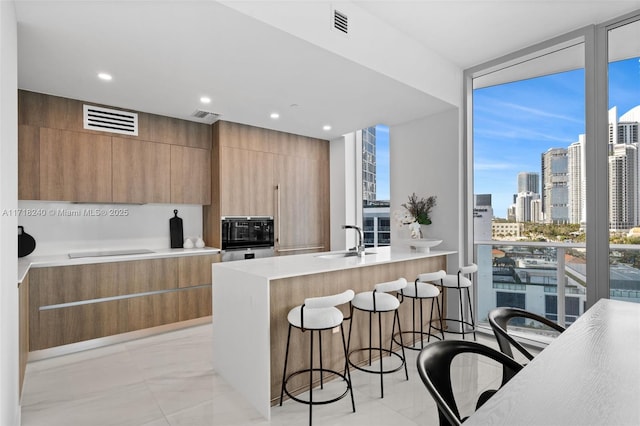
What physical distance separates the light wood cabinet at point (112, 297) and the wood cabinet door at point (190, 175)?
2.62 feet

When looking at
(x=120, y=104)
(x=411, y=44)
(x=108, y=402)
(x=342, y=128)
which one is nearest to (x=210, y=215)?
(x=120, y=104)

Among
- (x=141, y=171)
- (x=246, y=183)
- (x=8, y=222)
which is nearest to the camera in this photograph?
(x=8, y=222)

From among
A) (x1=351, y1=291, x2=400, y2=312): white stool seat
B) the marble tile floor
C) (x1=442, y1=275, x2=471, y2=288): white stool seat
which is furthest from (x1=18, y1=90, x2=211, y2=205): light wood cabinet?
(x1=442, y1=275, x2=471, y2=288): white stool seat

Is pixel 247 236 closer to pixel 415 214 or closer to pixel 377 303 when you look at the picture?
pixel 415 214

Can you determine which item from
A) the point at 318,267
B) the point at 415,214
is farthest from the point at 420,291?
the point at 415,214

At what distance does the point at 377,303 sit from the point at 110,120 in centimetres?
347

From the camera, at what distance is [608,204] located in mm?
2885

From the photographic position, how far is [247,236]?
463 cm

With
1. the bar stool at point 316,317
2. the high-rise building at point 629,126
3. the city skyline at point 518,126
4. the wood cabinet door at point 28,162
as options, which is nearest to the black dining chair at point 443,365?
the bar stool at point 316,317

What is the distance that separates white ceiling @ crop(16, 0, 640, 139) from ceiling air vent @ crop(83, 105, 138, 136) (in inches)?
5.4

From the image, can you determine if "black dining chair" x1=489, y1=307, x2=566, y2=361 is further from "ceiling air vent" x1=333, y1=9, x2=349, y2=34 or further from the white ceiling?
"ceiling air vent" x1=333, y1=9, x2=349, y2=34

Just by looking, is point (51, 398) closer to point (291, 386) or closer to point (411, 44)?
point (291, 386)

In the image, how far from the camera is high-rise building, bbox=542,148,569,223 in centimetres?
331

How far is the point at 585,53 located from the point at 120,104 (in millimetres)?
4561
